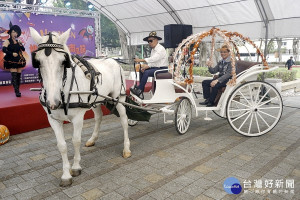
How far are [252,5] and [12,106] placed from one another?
306 inches

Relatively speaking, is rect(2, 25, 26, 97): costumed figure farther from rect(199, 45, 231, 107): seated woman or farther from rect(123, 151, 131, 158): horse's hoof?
rect(199, 45, 231, 107): seated woman

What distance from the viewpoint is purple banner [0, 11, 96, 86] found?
834 centimetres

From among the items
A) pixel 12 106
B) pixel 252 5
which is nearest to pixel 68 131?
pixel 12 106

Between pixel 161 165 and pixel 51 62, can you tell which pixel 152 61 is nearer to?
pixel 161 165

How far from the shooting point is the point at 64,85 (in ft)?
10.3

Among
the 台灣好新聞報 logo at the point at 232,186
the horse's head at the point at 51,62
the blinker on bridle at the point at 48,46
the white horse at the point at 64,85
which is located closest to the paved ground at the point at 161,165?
the 台灣好新聞報 logo at the point at 232,186

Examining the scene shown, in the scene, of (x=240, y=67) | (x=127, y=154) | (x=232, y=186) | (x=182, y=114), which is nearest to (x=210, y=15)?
(x=240, y=67)

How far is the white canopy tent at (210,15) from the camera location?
7.81 metres

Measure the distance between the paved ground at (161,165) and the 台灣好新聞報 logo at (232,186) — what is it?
0.19 ft

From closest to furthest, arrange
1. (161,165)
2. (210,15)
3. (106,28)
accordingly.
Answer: (161,165)
(210,15)
(106,28)

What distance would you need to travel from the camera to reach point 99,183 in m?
3.45

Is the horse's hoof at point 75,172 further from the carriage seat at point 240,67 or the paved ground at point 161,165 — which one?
the carriage seat at point 240,67

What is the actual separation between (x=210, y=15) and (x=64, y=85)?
25.9ft

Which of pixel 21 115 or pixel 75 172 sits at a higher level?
pixel 21 115
